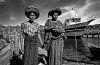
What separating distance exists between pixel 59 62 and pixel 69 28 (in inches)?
1310

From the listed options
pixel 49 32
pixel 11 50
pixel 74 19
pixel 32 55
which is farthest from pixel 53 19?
pixel 74 19

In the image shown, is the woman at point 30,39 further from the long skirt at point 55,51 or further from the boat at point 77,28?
the boat at point 77,28

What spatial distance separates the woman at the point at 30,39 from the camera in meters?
2.41

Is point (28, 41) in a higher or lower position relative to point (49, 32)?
lower

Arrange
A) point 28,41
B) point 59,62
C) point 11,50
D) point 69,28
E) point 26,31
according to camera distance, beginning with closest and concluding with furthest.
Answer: point 28,41 → point 26,31 → point 59,62 → point 11,50 → point 69,28

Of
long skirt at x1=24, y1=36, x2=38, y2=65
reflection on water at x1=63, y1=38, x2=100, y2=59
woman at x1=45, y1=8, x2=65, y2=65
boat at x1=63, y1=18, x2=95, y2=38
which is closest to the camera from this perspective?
long skirt at x1=24, y1=36, x2=38, y2=65

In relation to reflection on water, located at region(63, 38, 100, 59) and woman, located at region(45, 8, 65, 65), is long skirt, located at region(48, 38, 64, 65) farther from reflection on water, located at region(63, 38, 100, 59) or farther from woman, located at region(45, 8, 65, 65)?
reflection on water, located at region(63, 38, 100, 59)

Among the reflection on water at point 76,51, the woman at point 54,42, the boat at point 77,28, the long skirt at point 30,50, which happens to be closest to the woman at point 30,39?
the long skirt at point 30,50

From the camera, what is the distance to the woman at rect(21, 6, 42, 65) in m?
2.41

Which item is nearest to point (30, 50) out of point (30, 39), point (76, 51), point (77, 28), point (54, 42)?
point (30, 39)

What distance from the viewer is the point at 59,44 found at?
2.89m

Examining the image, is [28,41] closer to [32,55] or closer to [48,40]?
[32,55]

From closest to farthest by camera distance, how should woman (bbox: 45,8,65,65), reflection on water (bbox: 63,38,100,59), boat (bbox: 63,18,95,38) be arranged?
woman (bbox: 45,8,65,65), reflection on water (bbox: 63,38,100,59), boat (bbox: 63,18,95,38)

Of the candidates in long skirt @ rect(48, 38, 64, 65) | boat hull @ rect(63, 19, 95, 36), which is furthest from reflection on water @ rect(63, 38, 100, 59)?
boat hull @ rect(63, 19, 95, 36)
